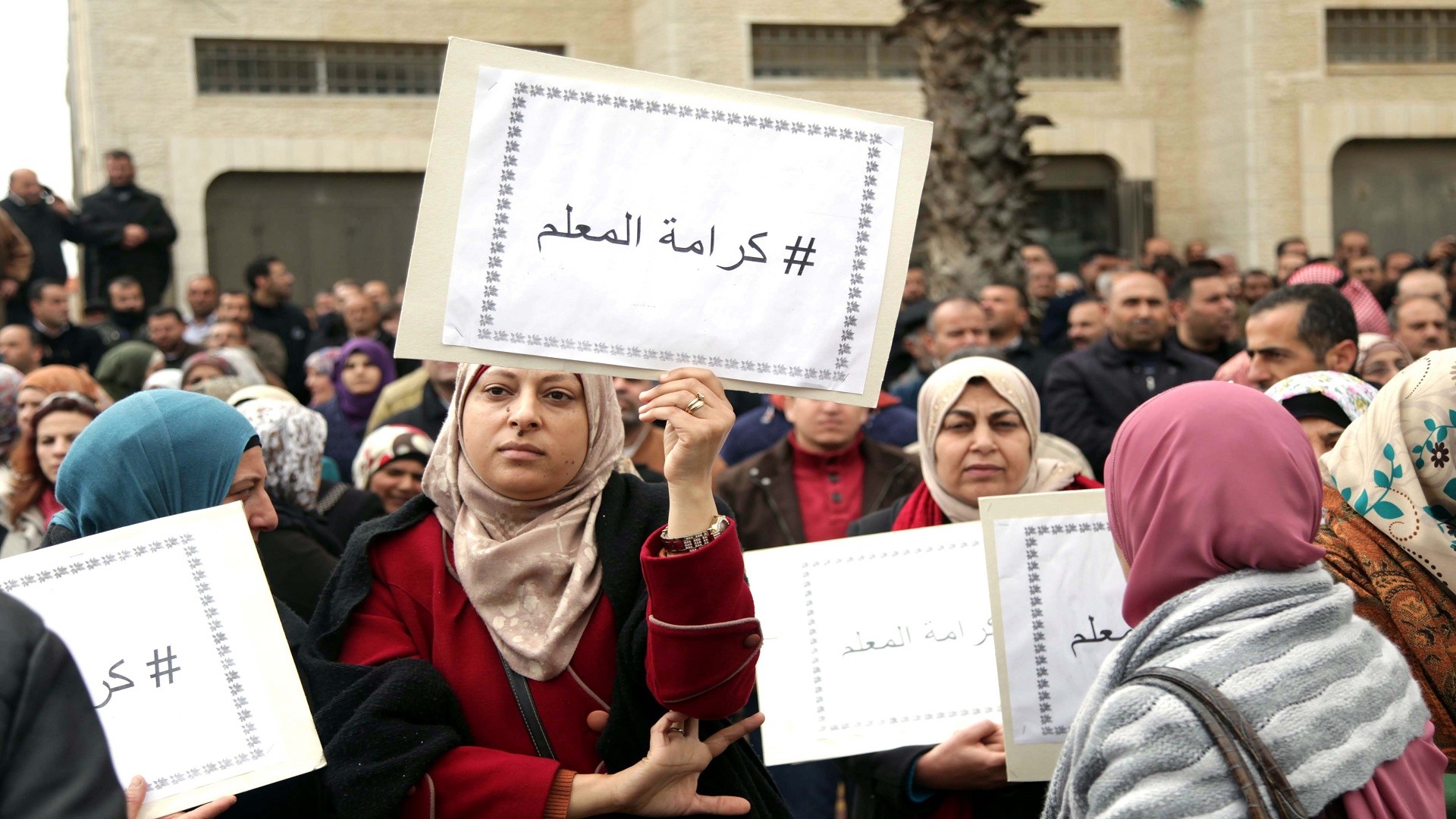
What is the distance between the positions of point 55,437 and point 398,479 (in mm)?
1166

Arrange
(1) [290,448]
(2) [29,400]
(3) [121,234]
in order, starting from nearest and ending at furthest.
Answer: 1. (1) [290,448]
2. (2) [29,400]
3. (3) [121,234]

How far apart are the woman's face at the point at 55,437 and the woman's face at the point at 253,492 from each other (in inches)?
80.5

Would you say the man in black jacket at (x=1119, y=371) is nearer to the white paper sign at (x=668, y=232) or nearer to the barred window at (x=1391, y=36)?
the white paper sign at (x=668, y=232)

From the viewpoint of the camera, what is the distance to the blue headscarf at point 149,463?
8.77ft

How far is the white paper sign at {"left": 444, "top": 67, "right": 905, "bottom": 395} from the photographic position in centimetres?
239

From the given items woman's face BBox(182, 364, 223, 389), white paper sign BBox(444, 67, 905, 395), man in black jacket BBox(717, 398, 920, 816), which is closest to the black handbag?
white paper sign BBox(444, 67, 905, 395)

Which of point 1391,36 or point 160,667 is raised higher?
point 1391,36

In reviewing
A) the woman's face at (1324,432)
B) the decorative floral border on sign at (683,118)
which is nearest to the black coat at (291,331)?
A: the woman's face at (1324,432)

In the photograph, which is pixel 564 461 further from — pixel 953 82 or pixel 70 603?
pixel 953 82

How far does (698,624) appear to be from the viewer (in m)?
2.35

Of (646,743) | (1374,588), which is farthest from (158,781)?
(1374,588)

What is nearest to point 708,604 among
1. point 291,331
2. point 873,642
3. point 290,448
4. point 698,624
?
point 698,624

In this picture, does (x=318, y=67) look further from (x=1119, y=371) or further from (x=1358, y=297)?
(x=1119, y=371)

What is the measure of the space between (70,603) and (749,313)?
124cm
